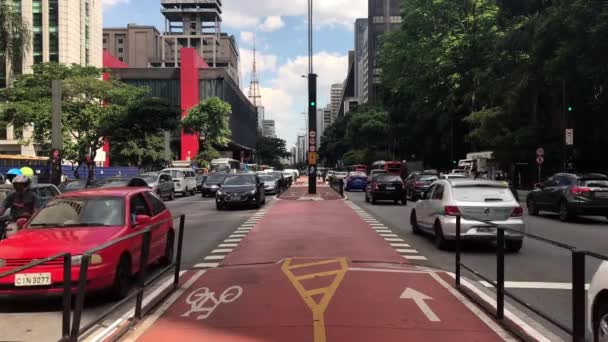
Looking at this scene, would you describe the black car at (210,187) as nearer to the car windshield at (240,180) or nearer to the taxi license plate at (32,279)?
the car windshield at (240,180)

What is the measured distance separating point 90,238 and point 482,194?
8.02 m

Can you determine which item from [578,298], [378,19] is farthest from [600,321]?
[378,19]

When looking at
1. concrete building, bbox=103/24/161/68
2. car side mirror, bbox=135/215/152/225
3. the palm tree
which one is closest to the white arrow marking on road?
car side mirror, bbox=135/215/152/225

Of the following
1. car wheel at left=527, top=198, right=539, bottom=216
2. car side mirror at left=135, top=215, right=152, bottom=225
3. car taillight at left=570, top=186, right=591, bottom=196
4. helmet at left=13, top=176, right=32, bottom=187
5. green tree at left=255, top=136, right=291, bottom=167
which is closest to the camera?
car side mirror at left=135, top=215, right=152, bottom=225

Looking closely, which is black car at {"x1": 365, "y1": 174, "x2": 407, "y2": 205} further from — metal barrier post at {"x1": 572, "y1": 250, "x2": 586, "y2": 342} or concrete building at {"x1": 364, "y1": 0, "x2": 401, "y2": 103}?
concrete building at {"x1": 364, "y1": 0, "x2": 401, "y2": 103}

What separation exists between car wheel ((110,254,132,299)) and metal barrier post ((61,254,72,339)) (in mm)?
2479

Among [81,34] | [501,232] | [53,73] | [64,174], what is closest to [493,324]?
[501,232]

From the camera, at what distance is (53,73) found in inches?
1369

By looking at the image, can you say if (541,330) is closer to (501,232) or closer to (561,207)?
(501,232)

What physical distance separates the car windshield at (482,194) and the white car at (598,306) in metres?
7.13

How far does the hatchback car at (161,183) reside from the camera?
98.8ft

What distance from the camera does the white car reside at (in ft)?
15.1

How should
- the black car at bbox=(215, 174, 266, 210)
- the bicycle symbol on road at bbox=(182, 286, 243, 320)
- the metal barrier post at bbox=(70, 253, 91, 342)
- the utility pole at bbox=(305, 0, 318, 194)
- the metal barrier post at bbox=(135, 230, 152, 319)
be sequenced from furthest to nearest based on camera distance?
the utility pole at bbox=(305, 0, 318, 194), the black car at bbox=(215, 174, 266, 210), the bicycle symbol on road at bbox=(182, 286, 243, 320), the metal barrier post at bbox=(135, 230, 152, 319), the metal barrier post at bbox=(70, 253, 91, 342)

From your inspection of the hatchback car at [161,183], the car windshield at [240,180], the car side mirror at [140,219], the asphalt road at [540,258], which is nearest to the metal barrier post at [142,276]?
the car side mirror at [140,219]
